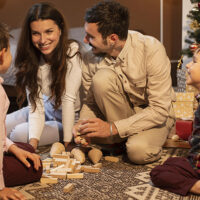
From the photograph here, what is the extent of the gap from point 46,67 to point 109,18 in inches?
20.3

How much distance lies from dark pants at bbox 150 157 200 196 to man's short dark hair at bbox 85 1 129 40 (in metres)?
0.73

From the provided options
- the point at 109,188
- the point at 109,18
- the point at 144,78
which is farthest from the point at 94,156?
the point at 109,18

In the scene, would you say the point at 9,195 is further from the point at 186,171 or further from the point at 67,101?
the point at 67,101

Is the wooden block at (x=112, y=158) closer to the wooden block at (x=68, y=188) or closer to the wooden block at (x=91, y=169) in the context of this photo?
the wooden block at (x=91, y=169)

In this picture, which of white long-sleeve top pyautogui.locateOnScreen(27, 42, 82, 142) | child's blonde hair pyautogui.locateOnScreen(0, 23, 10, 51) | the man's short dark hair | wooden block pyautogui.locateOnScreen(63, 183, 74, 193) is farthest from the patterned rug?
the man's short dark hair

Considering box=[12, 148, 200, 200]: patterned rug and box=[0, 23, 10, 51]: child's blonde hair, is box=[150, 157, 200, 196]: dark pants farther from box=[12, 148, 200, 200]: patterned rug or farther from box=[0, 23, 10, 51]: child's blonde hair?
box=[0, 23, 10, 51]: child's blonde hair

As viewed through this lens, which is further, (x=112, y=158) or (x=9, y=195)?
(x=112, y=158)

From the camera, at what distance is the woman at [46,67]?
6.17ft

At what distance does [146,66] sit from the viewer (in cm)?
177

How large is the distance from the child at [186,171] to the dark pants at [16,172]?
1.69 ft

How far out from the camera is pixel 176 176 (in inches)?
53.6

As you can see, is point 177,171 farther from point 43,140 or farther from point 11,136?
point 11,136

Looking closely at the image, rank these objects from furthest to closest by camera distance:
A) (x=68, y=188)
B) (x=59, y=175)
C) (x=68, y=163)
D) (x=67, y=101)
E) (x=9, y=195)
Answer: (x=67, y=101) → (x=68, y=163) → (x=59, y=175) → (x=68, y=188) → (x=9, y=195)

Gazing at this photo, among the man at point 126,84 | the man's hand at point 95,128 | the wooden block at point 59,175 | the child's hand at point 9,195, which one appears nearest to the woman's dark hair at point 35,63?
the man at point 126,84
